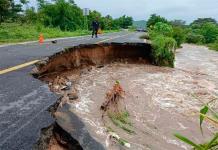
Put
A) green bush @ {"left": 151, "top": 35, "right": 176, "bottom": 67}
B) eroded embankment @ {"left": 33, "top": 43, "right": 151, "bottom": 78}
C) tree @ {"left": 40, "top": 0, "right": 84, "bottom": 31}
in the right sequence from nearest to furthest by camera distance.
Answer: eroded embankment @ {"left": 33, "top": 43, "right": 151, "bottom": 78}
green bush @ {"left": 151, "top": 35, "right": 176, "bottom": 67}
tree @ {"left": 40, "top": 0, "right": 84, "bottom": 31}

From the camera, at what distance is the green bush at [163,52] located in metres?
14.1

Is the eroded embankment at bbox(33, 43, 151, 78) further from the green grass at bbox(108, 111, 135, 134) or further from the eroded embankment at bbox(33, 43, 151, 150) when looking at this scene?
the green grass at bbox(108, 111, 135, 134)

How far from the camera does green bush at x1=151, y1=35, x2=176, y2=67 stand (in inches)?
557

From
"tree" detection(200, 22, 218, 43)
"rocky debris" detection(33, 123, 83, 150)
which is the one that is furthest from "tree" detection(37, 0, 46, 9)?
"rocky debris" detection(33, 123, 83, 150)

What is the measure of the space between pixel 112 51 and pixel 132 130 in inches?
287

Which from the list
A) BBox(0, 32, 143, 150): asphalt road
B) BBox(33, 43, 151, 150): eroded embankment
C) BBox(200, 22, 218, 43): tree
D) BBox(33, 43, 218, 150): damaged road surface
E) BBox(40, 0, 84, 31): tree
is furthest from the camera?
BBox(200, 22, 218, 43): tree

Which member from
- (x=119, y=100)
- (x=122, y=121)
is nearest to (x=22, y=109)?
(x=122, y=121)

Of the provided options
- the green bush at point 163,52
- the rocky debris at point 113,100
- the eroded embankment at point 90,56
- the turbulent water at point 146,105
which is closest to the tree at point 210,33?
the green bush at point 163,52

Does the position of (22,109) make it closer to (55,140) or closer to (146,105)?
(55,140)

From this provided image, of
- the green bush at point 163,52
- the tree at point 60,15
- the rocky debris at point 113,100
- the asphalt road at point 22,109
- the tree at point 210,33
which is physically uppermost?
the asphalt road at point 22,109

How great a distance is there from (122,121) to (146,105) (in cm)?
238

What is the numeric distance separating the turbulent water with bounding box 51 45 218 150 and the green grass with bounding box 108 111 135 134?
0.47 ft

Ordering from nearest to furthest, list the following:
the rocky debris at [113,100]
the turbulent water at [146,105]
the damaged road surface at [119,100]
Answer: the damaged road surface at [119,100], the turbulent water at [146,105], the rocky debris at [113,100]

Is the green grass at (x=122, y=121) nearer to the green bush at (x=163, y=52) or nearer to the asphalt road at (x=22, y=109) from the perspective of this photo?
the asphalt road at (x=22, y=109)
